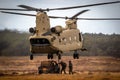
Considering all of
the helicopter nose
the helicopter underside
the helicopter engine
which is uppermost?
the helicopter engine

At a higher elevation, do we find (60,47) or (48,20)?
(48,20)

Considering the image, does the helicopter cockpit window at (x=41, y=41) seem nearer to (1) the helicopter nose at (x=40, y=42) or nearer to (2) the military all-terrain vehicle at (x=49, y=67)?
(1) the helicopter nose at (x=40, y=42)

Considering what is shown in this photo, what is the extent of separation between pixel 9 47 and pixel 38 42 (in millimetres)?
23162

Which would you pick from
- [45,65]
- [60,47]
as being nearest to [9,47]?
[45,65]

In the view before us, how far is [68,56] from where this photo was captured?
89.3 meters

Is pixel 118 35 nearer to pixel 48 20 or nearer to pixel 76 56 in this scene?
pixel 76 56

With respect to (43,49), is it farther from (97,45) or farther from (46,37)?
(97,45)

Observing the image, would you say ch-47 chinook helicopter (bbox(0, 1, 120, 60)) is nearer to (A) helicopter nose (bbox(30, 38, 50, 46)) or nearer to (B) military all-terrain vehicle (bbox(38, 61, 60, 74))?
(A) helicopter nose (bbox(30, 38, 50, 46))

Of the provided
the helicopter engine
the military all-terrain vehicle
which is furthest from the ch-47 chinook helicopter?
the military all-terrain vehicle

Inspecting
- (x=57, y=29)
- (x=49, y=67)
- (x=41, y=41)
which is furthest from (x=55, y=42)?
(x=49, y=67)

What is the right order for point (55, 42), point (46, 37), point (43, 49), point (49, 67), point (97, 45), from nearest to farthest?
point (46, 37), point (43, 49), point (55, 42), point (49, 67), point (97, 45)

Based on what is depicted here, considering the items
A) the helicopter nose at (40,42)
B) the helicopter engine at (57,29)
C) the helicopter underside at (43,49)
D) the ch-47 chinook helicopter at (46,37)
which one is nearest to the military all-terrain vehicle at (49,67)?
the ch-47 chinook helicopter at (46,37)

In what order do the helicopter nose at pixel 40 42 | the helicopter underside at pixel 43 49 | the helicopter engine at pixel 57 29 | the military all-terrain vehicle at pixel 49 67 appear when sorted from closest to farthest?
the helicopter nose at pixel 40 42, the helicopter underside at pixel 43 49, the helicopter engine at pixel 57 29, the military all-terrain vehicle at pixel 49 67

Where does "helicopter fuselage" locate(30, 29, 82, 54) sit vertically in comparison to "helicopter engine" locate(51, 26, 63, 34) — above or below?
below
